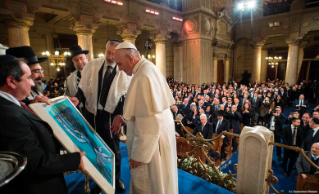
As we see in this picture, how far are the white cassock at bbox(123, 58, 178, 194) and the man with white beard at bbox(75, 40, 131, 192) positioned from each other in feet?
2.11

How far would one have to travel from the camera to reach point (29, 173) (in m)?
1.14

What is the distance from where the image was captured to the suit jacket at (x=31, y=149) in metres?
1.06

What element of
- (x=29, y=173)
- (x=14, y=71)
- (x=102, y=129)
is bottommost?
(x=102, y=129)

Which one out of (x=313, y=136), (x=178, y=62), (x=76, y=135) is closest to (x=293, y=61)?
(x=178, y=62)

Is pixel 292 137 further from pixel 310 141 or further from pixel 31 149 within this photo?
pixel 31 149

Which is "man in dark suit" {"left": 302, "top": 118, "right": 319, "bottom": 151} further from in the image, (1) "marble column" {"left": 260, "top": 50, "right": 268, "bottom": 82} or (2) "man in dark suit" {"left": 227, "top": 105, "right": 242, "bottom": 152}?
(1) "marble column" {"left": 260, "top": 50, "right": 268, "bottom": 82}

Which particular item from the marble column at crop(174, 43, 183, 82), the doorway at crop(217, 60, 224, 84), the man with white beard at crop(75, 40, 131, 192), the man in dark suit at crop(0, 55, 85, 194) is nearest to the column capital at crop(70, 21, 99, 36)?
the man with white beard at crop(75, 40, 131, 192)

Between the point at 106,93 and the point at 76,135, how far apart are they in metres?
1.00

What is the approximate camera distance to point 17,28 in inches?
323

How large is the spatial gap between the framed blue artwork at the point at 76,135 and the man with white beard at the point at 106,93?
586 mm

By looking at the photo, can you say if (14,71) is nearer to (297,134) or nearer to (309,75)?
(297,134)

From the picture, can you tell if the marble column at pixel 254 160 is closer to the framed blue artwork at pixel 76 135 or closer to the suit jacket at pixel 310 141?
the framed blue artwork at pixel 76 135

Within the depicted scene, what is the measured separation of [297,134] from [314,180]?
8.71ft

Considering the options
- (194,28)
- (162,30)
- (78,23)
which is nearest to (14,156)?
(78,23)
